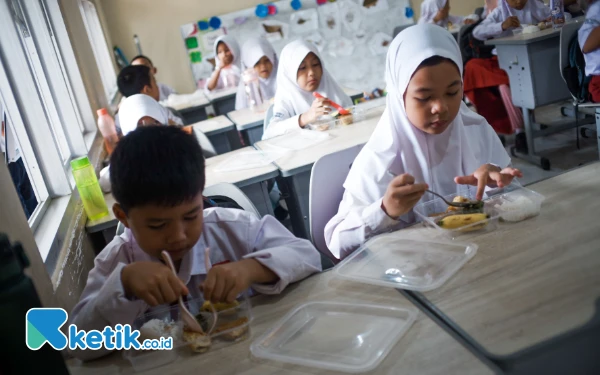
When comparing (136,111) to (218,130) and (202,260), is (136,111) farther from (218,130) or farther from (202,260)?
(202,260)

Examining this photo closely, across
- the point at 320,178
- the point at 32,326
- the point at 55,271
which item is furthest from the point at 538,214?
the point at 55,271

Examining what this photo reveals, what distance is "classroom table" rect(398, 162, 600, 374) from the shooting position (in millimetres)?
776

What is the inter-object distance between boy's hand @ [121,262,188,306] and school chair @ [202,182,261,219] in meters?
0.68

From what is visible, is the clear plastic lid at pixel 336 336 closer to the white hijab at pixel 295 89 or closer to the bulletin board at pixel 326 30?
the white hijab at pixel 295 89

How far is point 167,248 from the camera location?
118 centimetres

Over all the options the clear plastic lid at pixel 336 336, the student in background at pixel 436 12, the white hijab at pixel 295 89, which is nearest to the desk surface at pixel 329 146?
the white hijab at pixel 295 89

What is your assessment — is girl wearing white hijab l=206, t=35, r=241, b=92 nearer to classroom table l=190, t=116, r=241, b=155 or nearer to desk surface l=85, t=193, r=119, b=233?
classroom table l=190, t=116, r=241, b=155

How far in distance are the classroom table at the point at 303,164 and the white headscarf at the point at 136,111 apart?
2.43 ft

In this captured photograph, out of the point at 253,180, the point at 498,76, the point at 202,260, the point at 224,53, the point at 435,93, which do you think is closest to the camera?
the point at 202,260

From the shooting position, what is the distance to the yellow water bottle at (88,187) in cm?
216

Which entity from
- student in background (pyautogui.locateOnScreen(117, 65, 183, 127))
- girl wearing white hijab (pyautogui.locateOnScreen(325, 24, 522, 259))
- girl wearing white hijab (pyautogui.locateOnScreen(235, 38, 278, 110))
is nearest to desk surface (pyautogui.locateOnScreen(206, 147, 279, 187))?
girl wearing white hijab (pyautogui.locateOnScreen(325, 24, 522, 259))

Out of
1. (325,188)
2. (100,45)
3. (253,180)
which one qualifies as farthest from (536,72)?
(100,45)

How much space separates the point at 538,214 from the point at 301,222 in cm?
136

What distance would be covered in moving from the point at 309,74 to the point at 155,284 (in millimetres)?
2436
